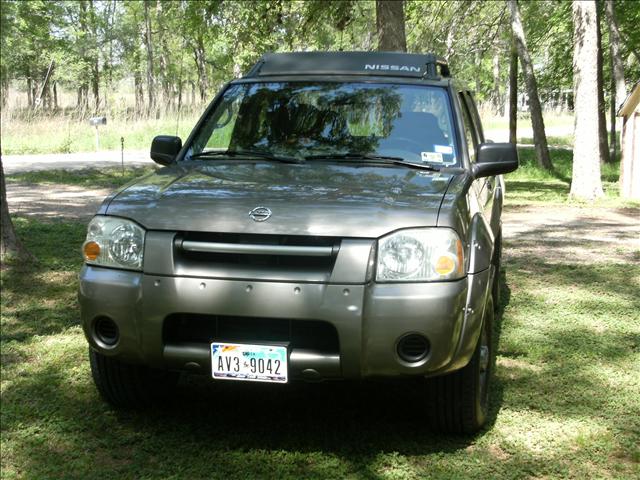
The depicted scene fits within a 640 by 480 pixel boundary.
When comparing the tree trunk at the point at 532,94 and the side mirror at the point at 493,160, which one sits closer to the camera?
the side mirror at the point at 493,160

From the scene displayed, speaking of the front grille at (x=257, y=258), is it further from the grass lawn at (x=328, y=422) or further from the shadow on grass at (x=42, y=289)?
the shadow on grass at (x=42, y=289)

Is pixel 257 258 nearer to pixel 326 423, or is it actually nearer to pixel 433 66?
pixel 326 423

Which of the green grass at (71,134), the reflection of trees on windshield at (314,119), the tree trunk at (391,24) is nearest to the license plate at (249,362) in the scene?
the reflection of trees on windshield at (314,119)

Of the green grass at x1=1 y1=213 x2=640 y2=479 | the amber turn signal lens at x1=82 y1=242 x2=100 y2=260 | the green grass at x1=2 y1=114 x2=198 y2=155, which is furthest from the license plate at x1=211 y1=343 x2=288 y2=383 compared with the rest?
the green grass at x1=2 y1=114 x2=198 y2=155

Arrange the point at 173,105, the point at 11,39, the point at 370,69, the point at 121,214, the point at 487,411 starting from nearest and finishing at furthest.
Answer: the point at 121,214, the point at 487,411, the point at 370,69, the point at 173,105, the point at 11,39

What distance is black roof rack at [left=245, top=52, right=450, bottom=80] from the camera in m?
5.29

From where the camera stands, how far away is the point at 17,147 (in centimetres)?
2430

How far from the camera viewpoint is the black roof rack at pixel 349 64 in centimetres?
529

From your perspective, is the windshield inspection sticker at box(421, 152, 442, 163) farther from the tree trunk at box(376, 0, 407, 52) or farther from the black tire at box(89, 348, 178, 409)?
the tree trunk at box(376, 0, 407, 52)

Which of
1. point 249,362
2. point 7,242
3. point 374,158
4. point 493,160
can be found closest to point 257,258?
point 249,362

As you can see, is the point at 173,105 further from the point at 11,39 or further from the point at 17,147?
→ the point at 11,39

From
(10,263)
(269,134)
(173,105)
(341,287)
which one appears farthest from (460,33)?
(341,287)

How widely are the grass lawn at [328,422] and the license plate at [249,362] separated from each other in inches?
19.0

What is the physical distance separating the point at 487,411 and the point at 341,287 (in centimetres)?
142
